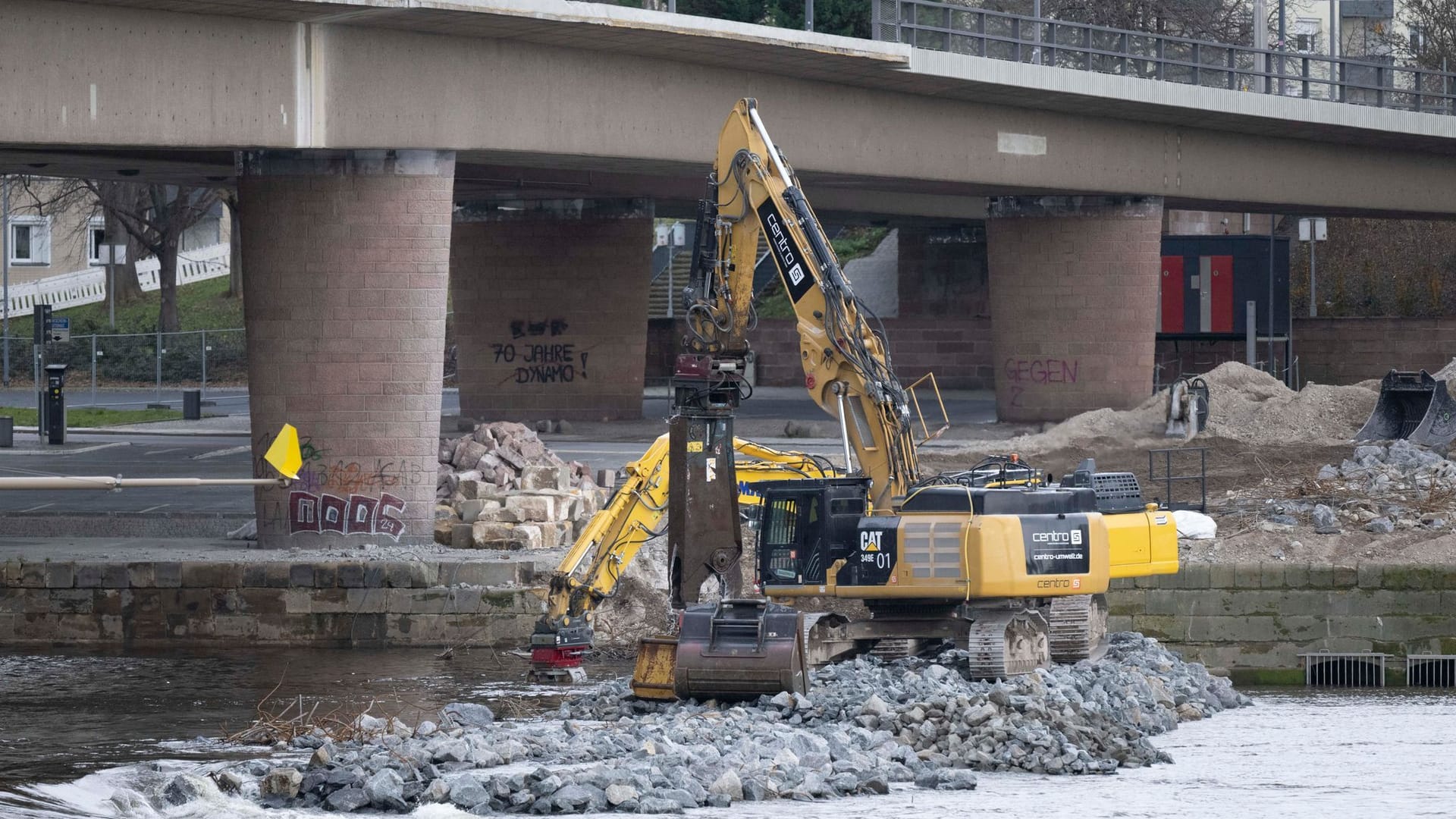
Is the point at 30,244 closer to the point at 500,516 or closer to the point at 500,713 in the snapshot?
the point at 500,516

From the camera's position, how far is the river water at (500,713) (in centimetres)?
1591

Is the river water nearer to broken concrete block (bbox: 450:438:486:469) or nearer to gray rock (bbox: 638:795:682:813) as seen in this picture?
gray rock (bbox: 638:795:682:813)

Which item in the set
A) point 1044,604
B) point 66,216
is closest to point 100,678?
point 1044,604

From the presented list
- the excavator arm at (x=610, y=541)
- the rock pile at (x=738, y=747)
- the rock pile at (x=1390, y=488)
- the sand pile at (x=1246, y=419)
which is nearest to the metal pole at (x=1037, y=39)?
the sand pile at (x=1246, y=419)

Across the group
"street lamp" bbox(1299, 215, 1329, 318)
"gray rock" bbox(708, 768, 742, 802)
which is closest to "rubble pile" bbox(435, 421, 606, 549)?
"gray rock" bbox(708, 768, 742, 802)

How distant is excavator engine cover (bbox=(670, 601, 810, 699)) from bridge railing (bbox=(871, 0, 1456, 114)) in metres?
18.1

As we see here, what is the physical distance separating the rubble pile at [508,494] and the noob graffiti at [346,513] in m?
1.01

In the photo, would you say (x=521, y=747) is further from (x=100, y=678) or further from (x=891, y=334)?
(x=891, y=334)

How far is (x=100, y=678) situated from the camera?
23078 millimetres

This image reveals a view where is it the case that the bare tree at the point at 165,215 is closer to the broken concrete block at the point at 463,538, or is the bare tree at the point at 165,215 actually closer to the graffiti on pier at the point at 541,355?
the graffiti on pier at the point at 541,355

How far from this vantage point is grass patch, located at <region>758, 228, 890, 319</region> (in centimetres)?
7069

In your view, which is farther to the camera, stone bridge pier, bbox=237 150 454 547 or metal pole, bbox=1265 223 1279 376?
metal pole, bbox=1265 223 1279 376

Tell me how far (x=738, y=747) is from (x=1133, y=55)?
25.8 metres

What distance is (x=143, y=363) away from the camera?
6172cm
